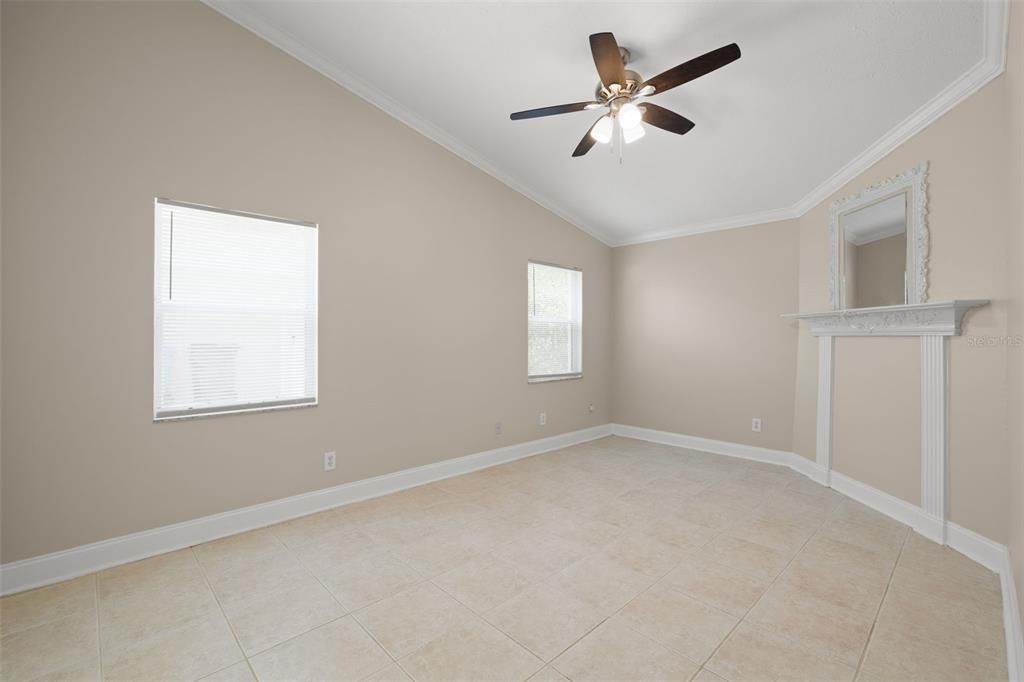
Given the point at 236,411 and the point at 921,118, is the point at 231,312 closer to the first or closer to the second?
the point at 236,411

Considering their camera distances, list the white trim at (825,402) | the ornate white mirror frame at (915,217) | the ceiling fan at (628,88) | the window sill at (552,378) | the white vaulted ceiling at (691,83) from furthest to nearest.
Result: the window sill at (552,378) < the white trim at (825,402) < the ornate white mirror frame at (915,217) < the white vaulted ceiling at (691,83) < the ceiling fan at (628,88)

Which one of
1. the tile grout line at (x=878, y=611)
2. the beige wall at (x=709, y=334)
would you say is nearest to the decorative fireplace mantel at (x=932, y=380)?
the tile grout line at (x=878, y=611)

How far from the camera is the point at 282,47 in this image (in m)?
3.03

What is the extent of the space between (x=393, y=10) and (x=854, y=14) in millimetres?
2506

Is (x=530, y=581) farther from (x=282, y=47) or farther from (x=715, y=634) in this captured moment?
(x=282, y=47)

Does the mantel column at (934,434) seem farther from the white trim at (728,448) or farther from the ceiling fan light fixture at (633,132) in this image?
the ceiling fan light fixture at (633,132)

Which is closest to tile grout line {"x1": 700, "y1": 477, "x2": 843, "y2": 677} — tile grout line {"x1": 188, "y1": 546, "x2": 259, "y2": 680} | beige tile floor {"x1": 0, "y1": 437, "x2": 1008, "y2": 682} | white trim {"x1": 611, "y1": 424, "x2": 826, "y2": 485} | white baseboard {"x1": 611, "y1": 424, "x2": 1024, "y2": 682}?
beige tile floor {"x1": 0, "y1": 437, "x2": 1008, "y2": 682}

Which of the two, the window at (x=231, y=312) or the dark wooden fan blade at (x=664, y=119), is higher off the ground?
the dark wooden fan blade at (x=664, y=119)

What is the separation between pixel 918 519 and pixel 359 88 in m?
4.89

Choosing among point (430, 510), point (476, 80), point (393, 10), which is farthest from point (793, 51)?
point (430, 510)

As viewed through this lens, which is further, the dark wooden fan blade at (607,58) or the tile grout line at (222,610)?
the dark wooden fan blade at (607,58)

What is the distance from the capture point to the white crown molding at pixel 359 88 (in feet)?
9.29

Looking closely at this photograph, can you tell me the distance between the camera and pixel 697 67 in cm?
210

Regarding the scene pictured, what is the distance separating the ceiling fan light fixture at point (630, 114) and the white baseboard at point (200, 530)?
2.99m
